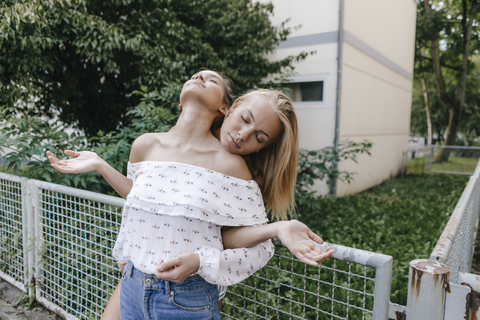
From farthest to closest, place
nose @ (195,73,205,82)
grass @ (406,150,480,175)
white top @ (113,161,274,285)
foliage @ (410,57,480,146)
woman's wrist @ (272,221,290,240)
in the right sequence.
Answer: foliage @ (410,57,480,146), grass @ (406,150,480,175), nose @ (195,73,205,82), white top @ (113,161,274,285), woman's wrist @ (272,221,290,240)

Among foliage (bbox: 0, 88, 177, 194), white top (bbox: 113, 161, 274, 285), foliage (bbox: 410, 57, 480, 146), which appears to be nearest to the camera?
white top (bbox: 113, 161, 274, 285)

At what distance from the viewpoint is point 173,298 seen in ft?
4.28

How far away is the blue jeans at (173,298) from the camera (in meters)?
1.30

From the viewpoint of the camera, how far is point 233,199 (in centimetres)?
133

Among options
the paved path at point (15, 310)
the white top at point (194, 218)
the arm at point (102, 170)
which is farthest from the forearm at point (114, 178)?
the paved path at point (15, 310)

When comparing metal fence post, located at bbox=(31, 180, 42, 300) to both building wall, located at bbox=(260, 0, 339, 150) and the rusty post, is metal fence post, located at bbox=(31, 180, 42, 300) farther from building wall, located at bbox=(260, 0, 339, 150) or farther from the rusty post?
building wall, located at bbox=(260, 0, 339, 150)

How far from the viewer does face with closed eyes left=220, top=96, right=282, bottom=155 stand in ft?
4.46

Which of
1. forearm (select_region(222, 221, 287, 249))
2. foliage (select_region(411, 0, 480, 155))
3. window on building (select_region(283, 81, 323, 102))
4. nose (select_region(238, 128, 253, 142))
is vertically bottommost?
forearm (select_region(222, 221, 287, 249))

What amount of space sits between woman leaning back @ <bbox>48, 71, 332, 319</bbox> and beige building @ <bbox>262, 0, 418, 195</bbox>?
6.33 m

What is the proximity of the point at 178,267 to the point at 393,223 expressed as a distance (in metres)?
5.49

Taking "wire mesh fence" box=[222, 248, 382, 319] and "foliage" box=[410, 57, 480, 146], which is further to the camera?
"foliage" box=[410, 57, 480, 146]

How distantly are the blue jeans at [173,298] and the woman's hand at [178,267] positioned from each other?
10cm

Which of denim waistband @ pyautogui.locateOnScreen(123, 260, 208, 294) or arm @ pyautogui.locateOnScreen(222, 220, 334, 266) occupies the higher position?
arm @ pyautogui.locateOnScreen(222, 220, 334, 266)

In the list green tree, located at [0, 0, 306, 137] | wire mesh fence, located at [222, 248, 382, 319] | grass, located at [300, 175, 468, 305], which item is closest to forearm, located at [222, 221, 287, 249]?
wire mesh fence, located at [222, 248, 382, 319]
